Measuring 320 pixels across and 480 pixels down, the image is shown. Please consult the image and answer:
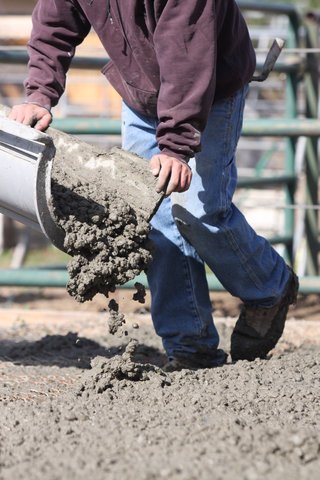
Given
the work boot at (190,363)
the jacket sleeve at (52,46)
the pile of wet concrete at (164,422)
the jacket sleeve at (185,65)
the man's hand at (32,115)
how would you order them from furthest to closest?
the work boot at (190,363) → the jacket sleeve at (52,46) → the man's hand at (32,115) → the jacket sleeve at (185,65) → the pile of wet concrete at (164,422)

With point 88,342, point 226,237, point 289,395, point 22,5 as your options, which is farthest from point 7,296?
point 22,5

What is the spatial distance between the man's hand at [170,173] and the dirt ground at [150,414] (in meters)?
0.58

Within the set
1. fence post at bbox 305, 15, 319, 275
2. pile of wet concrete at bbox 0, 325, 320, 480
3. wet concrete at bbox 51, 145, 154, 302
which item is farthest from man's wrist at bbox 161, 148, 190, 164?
fence post at bbox 305, 15, 319, 275

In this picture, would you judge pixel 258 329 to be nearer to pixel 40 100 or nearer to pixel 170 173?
pixel 170 173

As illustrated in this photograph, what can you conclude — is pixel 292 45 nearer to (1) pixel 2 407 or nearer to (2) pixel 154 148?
(2) pixel 154 148

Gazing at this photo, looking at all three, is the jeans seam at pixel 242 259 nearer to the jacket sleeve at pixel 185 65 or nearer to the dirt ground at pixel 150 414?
the dirt ground at pixel 150 414

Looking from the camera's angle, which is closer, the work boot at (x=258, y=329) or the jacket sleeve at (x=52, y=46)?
the jacket sleeve at (x=52, y=46)

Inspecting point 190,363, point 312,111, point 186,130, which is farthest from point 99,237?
point 312,111

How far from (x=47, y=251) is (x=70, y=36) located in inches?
179

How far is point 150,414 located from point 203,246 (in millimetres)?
752

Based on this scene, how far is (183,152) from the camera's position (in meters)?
2.22

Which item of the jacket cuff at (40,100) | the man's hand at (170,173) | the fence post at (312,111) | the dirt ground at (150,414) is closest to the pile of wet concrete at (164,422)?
the dirt ground at (150,414)

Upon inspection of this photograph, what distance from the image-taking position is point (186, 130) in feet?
7.21

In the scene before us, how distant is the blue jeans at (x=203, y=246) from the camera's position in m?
2.48
